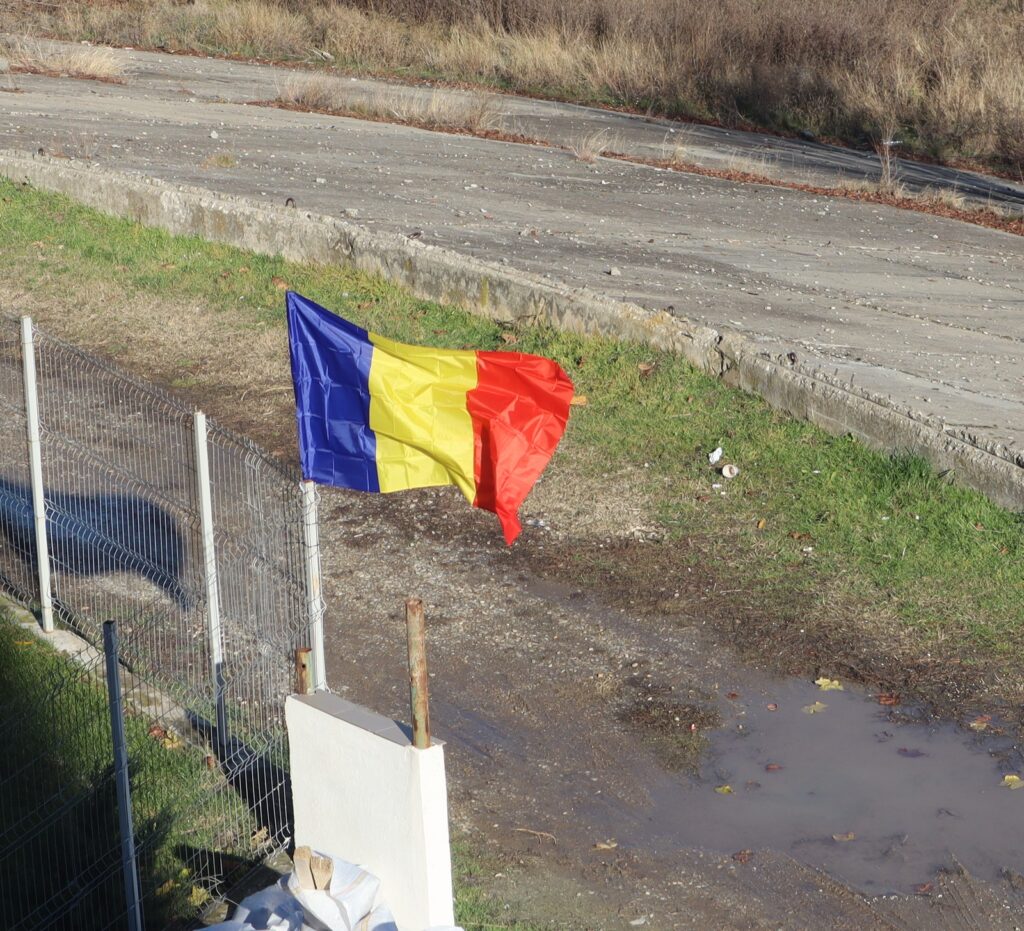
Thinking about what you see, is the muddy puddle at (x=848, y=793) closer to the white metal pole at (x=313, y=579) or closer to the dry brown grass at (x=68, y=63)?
the white metal pole at (x=313, y=579)

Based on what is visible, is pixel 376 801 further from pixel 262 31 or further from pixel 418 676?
pixel 262 31

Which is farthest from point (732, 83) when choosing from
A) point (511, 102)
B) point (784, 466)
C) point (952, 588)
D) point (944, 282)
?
point (952, 588)

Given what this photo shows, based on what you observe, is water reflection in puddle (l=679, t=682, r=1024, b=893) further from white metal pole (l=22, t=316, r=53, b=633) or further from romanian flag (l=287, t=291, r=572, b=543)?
white metal pole (l=22, t=316, r=53, b=633)

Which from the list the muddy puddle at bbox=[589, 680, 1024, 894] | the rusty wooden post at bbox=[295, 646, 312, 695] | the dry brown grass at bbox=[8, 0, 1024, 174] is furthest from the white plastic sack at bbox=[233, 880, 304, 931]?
the dry brown grass at bbox=[8, 0, 1024, 174]

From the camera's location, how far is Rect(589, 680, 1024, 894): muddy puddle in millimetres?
5672

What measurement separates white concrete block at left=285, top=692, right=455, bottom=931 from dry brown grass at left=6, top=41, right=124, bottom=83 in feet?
73.7

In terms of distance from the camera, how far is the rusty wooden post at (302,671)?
5.21 meters

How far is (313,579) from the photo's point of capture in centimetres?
553

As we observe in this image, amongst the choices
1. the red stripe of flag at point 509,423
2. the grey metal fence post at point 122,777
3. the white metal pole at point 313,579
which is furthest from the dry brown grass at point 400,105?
the grey metal fence post at point 122,777

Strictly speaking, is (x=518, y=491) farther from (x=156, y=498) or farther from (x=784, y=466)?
(x=784, y=466)

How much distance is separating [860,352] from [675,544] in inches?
140

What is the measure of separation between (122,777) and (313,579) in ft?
3.77

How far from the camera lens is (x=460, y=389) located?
19.7 feet

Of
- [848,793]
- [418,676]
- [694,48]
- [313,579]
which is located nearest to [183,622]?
[313,579]
